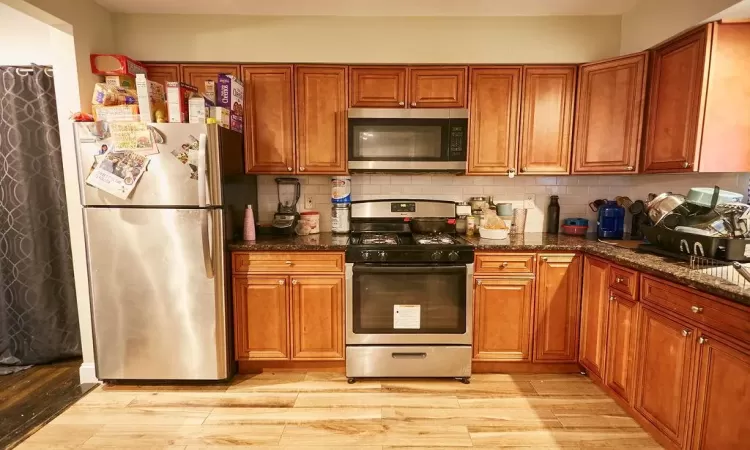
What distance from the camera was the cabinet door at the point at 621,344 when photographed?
1.94 m

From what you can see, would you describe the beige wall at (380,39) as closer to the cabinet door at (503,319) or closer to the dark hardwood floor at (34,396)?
the cabinet door at (503,319)

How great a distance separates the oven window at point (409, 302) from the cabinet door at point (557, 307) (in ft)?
1.75

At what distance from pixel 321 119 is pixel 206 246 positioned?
118cm

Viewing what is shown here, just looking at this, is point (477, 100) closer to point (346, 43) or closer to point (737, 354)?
point (346, 43)

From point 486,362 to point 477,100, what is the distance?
1.86 meters

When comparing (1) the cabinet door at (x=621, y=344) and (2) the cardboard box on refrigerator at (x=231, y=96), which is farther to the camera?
(2) the cardboard box on refrigerator at (x=231, y=96)

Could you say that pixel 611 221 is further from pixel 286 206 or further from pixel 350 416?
pixel 286 206

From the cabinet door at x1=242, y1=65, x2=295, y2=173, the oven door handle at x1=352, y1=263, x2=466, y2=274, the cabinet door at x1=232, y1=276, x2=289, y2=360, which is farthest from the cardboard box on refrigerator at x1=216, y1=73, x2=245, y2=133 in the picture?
the oven door handle at x1=352, y1=263, x2=466, y2=274

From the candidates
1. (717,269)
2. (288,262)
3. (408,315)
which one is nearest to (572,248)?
(717,269)

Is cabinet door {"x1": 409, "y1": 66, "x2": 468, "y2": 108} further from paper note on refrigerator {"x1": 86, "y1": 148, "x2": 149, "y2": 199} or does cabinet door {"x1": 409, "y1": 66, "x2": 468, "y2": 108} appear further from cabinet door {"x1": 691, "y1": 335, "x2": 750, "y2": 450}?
cabinet door {"x1": 691, "y1": 335, "x2": 750, "y2": 450}

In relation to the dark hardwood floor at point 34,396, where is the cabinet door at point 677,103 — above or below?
above

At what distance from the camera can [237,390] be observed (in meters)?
2.32

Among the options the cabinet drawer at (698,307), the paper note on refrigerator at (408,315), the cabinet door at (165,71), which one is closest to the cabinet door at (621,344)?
the cabinet drawer at (698,307)

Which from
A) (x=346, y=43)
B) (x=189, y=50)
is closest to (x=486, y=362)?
(x=346, y=43)
